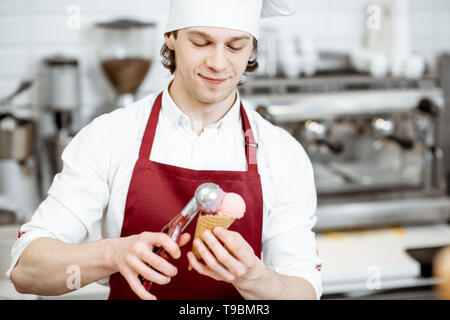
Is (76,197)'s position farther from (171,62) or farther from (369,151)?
(369,151)

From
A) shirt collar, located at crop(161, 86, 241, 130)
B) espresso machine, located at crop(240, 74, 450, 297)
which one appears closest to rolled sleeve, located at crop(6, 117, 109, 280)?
shirt collar, located at crop(161, 86, 241, 130)

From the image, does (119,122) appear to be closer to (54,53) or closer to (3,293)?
(3,293)

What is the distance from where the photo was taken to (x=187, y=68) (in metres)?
1.09

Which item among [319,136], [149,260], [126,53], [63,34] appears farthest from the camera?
[63,34]

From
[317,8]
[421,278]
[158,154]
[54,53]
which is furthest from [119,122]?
[317,8]

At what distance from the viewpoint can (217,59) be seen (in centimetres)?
104

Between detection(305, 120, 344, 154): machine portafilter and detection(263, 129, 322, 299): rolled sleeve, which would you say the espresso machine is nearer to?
detection(305, 120, 344, 154): machine portafilter

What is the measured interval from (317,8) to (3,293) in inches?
76.6

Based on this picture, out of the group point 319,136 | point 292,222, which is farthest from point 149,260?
point 319,136

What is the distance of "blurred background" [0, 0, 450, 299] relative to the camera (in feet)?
6.71

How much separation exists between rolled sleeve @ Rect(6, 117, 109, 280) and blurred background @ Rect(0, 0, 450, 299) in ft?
2.11

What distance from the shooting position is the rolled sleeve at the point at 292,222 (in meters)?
1.17

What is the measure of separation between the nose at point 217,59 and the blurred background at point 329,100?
801 mm

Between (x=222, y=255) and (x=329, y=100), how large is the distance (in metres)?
1.42
